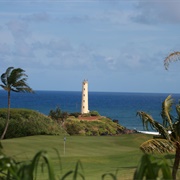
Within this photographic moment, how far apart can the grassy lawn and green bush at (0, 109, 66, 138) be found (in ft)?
16.5

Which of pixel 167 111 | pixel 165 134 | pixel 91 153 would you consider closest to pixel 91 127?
pixel 91 153

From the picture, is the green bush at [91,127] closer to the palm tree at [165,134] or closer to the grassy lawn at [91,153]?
the grassy lawn at [91,153]

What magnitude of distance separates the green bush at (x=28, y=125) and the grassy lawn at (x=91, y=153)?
502 centimetres

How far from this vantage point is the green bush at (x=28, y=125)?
4531 centimetres

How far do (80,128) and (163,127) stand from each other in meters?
41.5

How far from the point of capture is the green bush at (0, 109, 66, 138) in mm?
45312

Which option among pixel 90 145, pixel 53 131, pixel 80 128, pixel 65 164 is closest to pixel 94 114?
pixel 80 128

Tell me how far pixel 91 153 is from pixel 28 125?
Answer: 1309 centimetres

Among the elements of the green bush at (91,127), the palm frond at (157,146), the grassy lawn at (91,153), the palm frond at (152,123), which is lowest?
the grassy lawn at (91,153)

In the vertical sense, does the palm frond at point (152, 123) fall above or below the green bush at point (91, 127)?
below

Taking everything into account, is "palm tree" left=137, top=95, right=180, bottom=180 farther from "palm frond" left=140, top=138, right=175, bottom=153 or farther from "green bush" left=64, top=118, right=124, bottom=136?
"green bush" left=64, top=118, right=124, bottom=136

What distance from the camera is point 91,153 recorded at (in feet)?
109

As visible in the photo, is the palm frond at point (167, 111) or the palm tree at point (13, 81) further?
the palm tree at point (13, 81)

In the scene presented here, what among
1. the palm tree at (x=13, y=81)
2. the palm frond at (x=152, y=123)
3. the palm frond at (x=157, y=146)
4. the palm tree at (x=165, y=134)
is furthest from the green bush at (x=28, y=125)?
the palm frond at (x=157, y=146)
